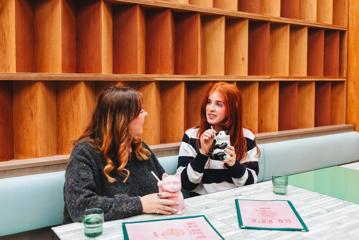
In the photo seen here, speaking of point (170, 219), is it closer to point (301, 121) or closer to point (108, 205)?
point (108, 205)

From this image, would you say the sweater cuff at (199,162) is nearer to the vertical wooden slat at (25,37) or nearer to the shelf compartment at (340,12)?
the vertical wooden slat at (25,37)

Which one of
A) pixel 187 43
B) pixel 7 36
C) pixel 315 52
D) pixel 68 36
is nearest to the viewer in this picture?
pixel 7 36

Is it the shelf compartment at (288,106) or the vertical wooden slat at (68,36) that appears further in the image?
the shelf compartment at (288,106)

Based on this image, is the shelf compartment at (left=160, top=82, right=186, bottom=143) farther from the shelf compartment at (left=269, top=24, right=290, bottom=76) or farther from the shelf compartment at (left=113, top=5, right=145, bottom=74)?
the shelf compartment at (left=269, top=24, right=290, bottom=76)

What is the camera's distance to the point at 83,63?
2.38 m

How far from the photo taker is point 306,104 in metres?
3.53

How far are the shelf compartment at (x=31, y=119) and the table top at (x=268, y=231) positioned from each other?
774 millimetres

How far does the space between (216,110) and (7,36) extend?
117 centimetres

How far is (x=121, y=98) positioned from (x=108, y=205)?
1.68 ft

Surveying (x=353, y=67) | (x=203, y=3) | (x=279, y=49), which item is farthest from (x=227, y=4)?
(x=353, y=67)

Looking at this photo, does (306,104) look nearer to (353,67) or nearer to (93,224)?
(353,67)

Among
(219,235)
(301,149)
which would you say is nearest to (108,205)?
(219,235)

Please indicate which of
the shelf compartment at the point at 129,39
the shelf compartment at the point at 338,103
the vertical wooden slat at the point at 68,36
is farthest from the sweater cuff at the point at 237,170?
the shelf compartment at the point at 338,103

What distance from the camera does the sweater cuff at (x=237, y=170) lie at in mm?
2193
